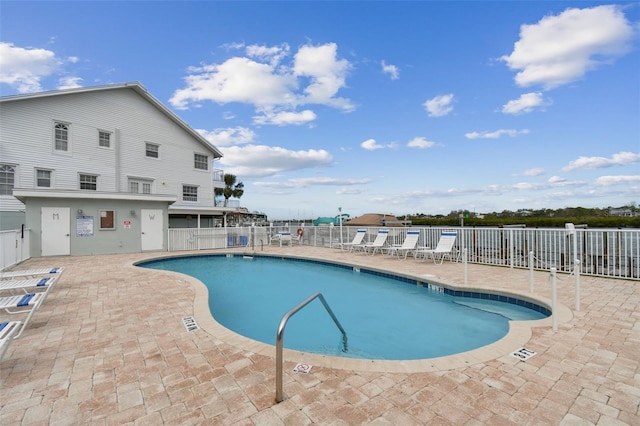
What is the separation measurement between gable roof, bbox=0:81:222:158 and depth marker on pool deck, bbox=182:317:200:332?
16.8 metres

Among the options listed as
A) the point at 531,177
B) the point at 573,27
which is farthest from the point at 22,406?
the point at 531,177

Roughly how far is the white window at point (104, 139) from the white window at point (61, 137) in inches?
54.6

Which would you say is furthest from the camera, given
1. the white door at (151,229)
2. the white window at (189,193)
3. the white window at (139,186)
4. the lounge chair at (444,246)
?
the white window at (189,193)

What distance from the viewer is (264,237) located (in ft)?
52.4

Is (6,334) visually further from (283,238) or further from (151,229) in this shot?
(283,238)

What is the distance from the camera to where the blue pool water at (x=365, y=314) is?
457 centimetres

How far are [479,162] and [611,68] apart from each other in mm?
7988

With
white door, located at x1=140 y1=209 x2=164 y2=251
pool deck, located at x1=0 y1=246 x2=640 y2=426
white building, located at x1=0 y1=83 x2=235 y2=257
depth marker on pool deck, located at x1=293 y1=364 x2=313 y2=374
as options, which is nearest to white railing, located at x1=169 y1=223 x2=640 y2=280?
pool deck, located at x1=0 y1=246 x2=640 y2=426

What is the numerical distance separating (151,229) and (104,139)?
732cm

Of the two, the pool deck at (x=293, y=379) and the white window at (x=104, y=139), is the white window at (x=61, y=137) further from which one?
the pool deck at (x=293, y=379)

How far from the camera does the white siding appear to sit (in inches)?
558


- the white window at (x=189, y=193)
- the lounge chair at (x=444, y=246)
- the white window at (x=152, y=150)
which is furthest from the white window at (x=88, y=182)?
the lounge chair at (x=444, y=246)

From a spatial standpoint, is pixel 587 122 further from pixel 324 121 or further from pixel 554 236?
pixel 324 121

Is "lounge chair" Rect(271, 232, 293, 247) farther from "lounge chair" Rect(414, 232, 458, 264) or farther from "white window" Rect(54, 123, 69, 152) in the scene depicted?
"white window" Rect(54, 123, 69, 152)
